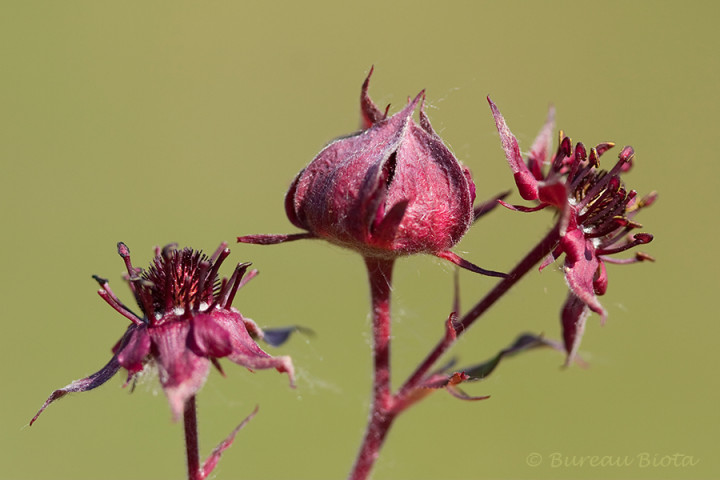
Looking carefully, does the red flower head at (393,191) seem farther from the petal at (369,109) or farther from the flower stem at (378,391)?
the flower stem at (378,391)

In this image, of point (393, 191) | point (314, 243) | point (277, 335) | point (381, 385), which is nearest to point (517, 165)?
point (393, 191)

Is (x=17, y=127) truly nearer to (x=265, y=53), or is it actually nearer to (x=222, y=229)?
(x=222, y=229)

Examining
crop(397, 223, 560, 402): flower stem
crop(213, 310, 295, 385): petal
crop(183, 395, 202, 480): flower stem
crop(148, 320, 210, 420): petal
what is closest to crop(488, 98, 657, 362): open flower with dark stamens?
crop(397, 223, 560, 402): flower stem

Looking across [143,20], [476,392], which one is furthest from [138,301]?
[143,20]

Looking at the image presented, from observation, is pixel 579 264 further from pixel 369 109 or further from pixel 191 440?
pixel 191 440

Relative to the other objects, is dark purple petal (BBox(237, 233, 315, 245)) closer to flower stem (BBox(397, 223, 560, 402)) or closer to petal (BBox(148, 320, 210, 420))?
petal (BBox(148, 320, 210, 420))

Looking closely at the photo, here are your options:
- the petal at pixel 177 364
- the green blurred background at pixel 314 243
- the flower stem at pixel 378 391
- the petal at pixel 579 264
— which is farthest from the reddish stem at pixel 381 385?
the petal at pixel 177 364
